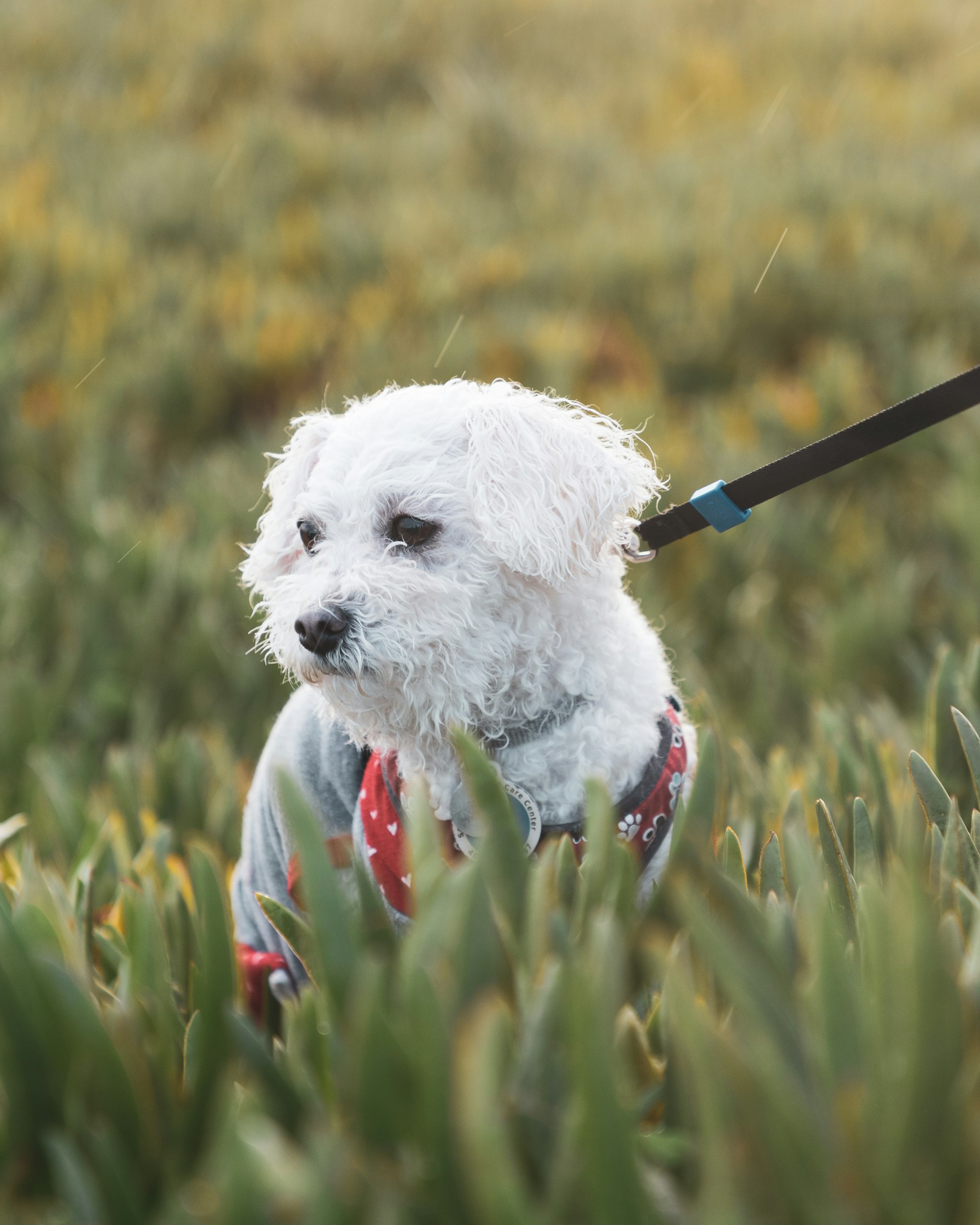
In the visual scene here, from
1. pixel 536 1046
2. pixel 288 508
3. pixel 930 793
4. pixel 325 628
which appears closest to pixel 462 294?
pixel 288 508

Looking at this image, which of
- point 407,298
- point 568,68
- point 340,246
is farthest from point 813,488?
point 568,68

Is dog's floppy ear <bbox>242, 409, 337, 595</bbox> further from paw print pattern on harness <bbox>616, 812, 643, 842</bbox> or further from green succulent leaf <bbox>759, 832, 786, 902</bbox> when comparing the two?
green succulent leaf <bbox>759, 832, 786, 902</bbox>

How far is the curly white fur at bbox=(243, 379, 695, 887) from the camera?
0.94 metres

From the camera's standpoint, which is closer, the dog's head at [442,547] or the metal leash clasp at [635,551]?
the dog's head at [442,547]

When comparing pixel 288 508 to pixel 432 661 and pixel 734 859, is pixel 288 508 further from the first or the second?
pixel 734 859

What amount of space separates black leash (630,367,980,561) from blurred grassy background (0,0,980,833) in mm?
697

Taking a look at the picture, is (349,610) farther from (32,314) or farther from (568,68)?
(568,68)

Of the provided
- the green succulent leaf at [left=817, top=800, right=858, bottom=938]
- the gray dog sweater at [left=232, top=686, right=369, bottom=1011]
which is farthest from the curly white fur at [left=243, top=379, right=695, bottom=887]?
the green succulent leaf at [left=817, top=800, right=858, bottom=938]

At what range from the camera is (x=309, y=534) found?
1.07 meters

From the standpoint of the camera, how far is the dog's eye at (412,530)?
99 cm

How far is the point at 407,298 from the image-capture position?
393 centimetres

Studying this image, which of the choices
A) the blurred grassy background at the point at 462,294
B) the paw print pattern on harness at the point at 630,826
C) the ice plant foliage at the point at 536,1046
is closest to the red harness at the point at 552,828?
the paw print pattern on harness at the point at 630,826

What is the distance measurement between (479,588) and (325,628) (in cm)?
16

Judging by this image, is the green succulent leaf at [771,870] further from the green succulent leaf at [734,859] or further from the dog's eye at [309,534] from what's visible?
the dog's eye at [309,534]
